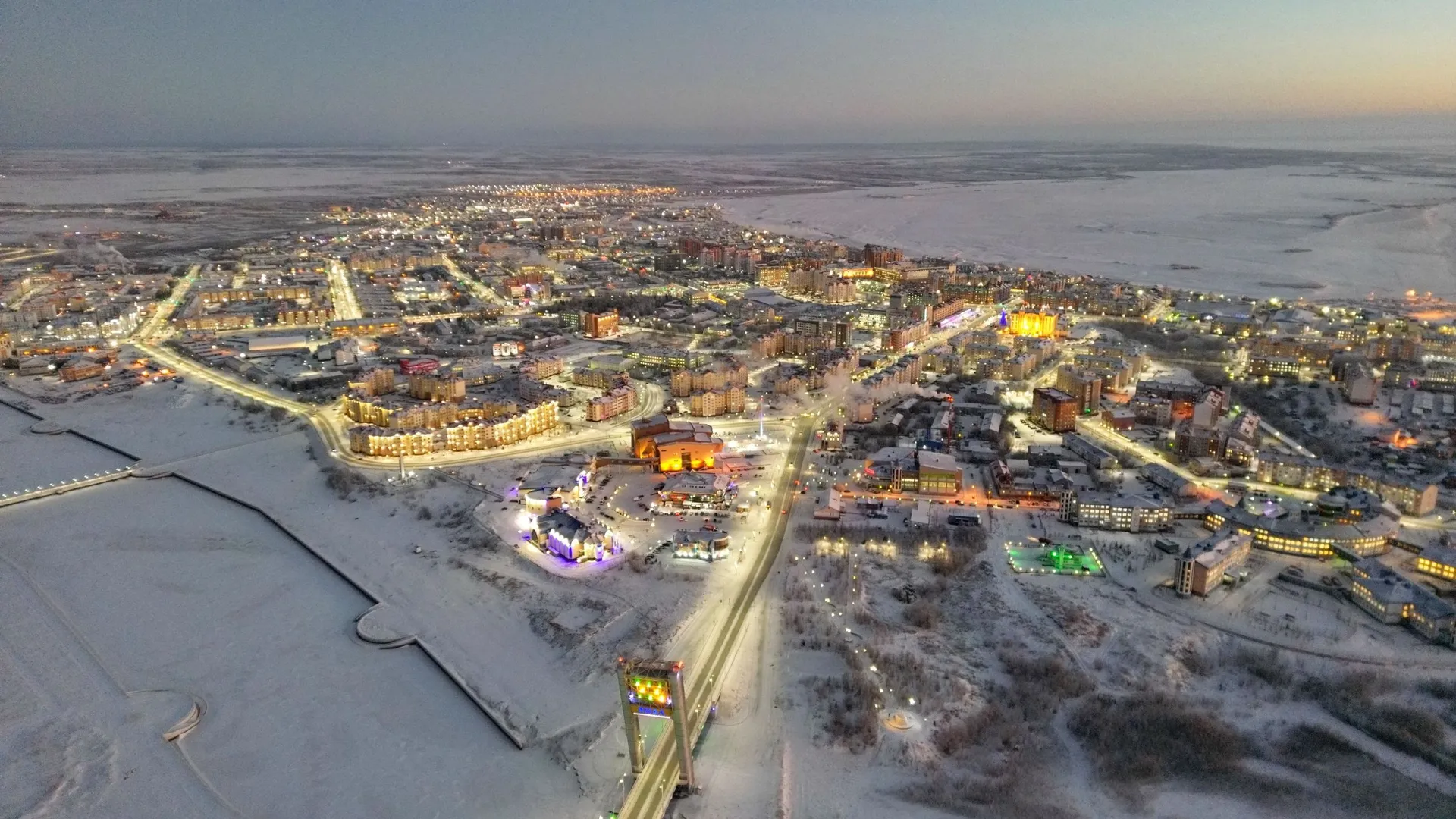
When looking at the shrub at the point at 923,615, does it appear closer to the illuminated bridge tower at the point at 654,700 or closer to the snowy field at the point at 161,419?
the illuminated bridge tower at the point at 654,700

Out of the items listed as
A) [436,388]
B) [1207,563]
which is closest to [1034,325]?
[1207,563]

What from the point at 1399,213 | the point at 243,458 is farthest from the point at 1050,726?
the point at 1399,213

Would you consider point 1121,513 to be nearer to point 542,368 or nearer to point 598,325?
point 542,368

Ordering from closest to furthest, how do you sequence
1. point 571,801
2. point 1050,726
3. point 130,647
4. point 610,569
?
point 571,801, point 1050,726, point 130,647, point 610,569

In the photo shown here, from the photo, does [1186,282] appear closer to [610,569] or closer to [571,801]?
[610,569]

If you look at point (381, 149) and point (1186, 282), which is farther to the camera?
point (381, 149)

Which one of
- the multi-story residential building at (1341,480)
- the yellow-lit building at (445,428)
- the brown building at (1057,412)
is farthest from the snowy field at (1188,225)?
the yellow-lit building at (445,428)

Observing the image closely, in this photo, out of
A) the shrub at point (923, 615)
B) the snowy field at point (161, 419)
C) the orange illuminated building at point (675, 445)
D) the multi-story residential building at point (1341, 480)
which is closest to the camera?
the shrub at point (923, 615)
